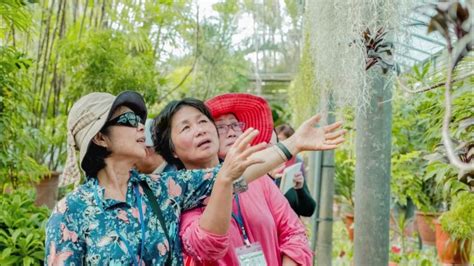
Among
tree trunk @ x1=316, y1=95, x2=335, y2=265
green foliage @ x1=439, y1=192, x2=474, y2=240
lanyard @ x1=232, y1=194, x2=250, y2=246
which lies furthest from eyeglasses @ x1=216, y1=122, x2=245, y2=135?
tree trunk @ x1=316, y1=95, x2=335, y2=265

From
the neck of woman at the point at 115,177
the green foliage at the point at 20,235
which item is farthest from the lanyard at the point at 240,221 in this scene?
the green foliage at the point at 20,235

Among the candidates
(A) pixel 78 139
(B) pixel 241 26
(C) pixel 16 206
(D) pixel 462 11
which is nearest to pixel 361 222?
(A) pixel 78 139

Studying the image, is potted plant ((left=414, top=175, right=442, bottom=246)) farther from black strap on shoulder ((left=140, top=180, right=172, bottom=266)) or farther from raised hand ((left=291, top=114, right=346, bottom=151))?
black strap on shoulder ((left=140, top=180, right=172, bottom=266))

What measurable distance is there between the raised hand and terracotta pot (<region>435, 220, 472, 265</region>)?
3433 millimetres

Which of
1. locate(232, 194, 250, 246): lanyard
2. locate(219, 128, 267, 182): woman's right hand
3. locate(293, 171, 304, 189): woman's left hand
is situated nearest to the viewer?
locate(219, 128, 267, 182): woman's right hand

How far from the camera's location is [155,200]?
5.33ft

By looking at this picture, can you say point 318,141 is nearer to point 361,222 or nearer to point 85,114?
point 85,114

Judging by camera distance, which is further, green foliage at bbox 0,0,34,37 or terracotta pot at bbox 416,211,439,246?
terracotta pot at bbox 416,211,439,246

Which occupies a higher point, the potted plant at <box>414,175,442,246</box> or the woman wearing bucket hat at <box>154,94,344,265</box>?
the woman wearing bucket hat at <box>154,94,344,265</box>

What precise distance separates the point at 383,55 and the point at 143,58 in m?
3.78

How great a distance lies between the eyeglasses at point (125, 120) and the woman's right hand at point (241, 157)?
1.06 feet

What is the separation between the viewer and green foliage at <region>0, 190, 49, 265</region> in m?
2.58

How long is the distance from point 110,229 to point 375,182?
46.0 inches

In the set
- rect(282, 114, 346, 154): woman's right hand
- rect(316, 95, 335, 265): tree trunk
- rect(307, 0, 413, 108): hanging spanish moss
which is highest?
rect(307, 0, 413, 108): hanging spanish moss
